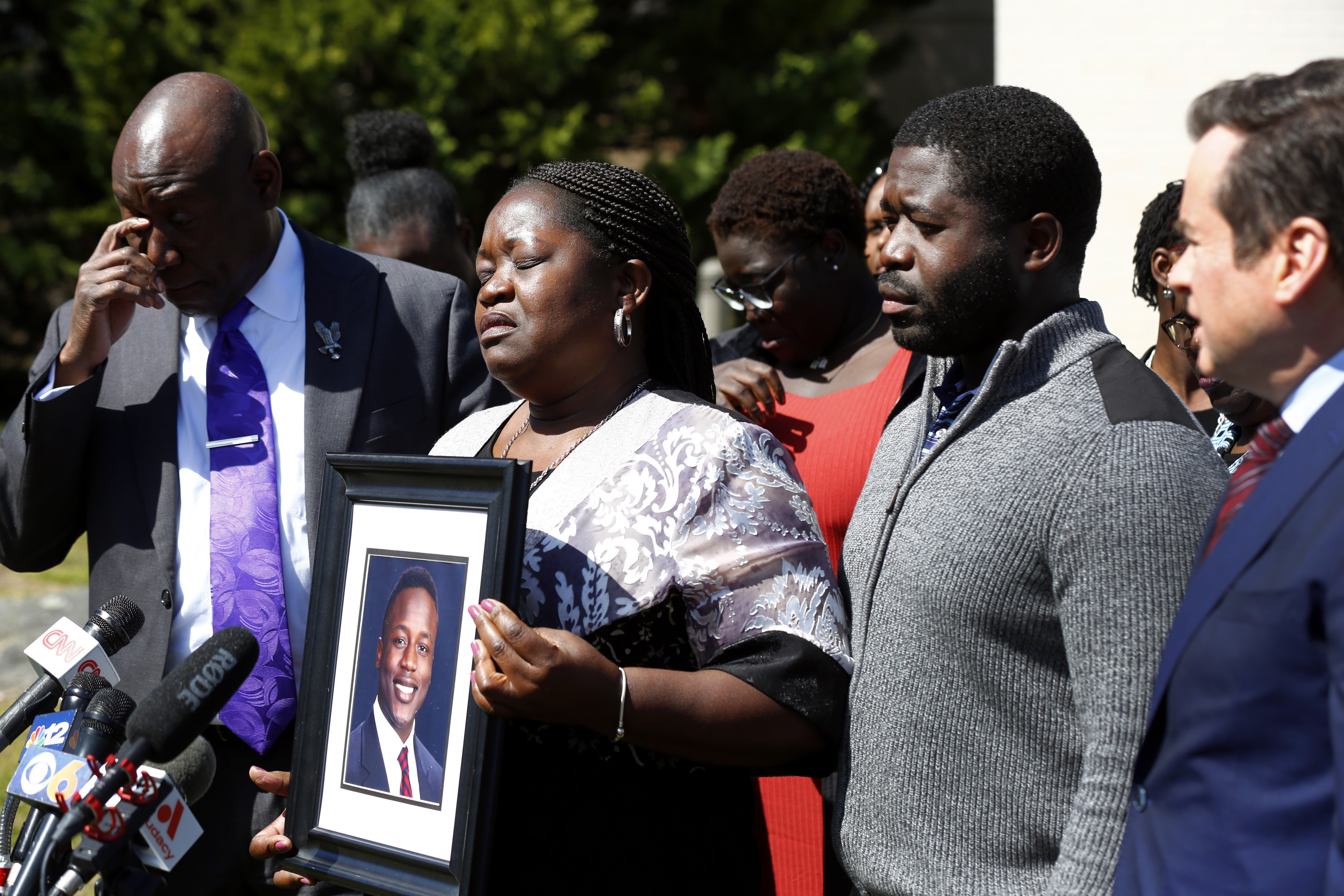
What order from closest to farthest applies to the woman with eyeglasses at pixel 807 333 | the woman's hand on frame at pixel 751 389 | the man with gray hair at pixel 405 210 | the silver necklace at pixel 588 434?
the silver necklace at pixel 588 434
the woman with eyeglasses at pixel 807 333
the woman's hand on frame at pixel 751 389
the man with gray hair at pixel 405 210

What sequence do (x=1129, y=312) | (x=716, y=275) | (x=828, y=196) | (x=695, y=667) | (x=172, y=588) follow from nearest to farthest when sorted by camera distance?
(x=695, y=667) → (x=172, y=588) → (x=828, y=196) → (x=1129, y=312) → (x=716, y=275)

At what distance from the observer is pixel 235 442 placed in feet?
8.93

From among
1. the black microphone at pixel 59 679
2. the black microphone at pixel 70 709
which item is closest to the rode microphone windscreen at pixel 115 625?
the black microphone at pixel 59 679

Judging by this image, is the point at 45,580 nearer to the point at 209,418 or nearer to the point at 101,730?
the point at 209,418

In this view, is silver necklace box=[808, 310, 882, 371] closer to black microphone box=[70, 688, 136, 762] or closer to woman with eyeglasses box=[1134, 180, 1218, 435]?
woman with eyeglasses box=[1134, 180, 1218, 435]

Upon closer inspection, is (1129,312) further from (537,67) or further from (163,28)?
(163,28)

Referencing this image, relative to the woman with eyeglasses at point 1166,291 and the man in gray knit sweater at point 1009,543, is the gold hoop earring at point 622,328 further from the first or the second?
the woman with eyeglasses at point 1166,291

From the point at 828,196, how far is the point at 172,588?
2280mm

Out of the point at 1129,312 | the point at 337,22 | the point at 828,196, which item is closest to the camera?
the point at 828,196

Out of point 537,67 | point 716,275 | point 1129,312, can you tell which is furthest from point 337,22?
point 1129,312

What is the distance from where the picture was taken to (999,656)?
1.76 metres

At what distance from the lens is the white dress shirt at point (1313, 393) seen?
4.50ft

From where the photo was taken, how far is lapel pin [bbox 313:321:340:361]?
2838mm

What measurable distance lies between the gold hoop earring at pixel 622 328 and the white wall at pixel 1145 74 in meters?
4.26
